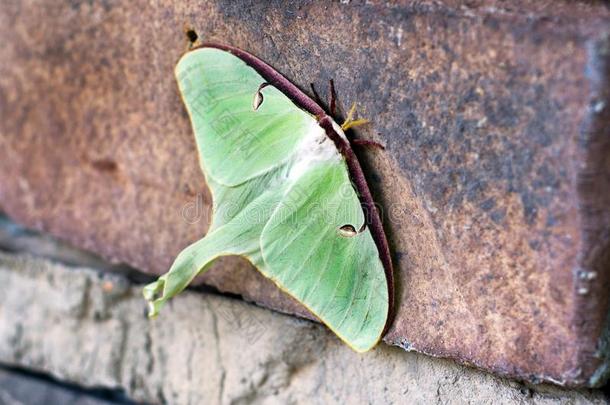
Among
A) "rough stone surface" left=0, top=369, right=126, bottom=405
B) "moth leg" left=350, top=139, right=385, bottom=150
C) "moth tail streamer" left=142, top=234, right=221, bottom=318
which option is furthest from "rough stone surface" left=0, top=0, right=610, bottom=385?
"rough stone surface" left=0, top=369, right=126, bottom=405

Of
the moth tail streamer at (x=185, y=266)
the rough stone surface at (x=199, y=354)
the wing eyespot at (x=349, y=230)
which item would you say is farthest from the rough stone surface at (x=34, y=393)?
the wing eyespot at (x=349, y=230)

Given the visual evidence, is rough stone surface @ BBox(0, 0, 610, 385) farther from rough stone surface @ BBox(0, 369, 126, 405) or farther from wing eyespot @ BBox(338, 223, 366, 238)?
rough stone surface @ BBox(0, 369, 126, 405)

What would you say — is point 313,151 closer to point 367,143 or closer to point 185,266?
point 367,143

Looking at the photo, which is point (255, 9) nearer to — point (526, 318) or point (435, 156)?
point (435, 156)

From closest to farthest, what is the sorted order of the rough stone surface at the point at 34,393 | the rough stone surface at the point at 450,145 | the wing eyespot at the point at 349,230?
the rough stone surface at the point at 450,145 → the wing eyespot at the point at 349,230 → the rough stone surface at the point at 34,393

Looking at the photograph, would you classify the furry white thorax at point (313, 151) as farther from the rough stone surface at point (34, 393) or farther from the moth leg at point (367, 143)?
the rough stone surface at point (34, 393)

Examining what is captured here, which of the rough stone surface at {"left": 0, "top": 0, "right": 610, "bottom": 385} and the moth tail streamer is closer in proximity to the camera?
the rough stone surface at {"left": 0, "top": 0, "right": 610, "bottom": 385}

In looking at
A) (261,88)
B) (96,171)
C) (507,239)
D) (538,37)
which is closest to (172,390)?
(96,171)
